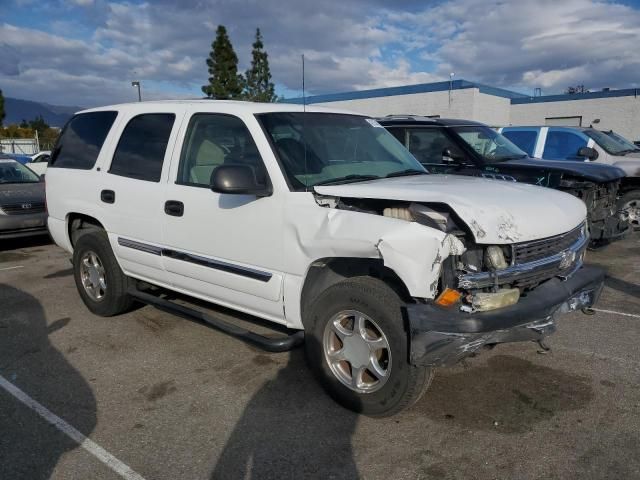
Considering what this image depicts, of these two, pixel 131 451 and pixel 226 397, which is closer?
pixel 131 451

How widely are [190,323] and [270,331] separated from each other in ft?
2.97

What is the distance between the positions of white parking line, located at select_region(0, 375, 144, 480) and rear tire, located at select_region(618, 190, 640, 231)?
31.0ft

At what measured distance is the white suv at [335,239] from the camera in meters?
3.03

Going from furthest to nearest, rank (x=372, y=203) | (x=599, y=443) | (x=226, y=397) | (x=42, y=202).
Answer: (x=42, y=202), (x=226, y=397), (x=372, y=203), (x=599, y=443)

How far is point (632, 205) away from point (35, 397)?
9.80 m

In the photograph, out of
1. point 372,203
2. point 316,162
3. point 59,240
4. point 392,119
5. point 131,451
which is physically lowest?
point 131,451

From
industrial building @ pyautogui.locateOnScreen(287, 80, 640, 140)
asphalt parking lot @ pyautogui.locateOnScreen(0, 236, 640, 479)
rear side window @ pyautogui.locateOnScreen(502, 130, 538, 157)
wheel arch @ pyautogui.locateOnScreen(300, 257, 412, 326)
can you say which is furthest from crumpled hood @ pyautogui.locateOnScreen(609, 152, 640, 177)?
industrial building @ pyautogui.locateOnScreen(287, 80, 640, 140)

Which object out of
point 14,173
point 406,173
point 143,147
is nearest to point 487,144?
point 406,173

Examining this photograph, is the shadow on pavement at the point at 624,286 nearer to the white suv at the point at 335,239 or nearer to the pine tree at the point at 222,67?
the white suv at the point at 335,239

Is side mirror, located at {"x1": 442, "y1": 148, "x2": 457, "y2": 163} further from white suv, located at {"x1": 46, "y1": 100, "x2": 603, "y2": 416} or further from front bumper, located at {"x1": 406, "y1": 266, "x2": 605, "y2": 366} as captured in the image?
front bumper, located at {"x1": 406, "y1": 266, "x2": 605, "y2": 366}

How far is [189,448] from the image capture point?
312 cm

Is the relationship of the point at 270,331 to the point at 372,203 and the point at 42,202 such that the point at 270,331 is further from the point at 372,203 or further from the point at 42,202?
the point at 42,202

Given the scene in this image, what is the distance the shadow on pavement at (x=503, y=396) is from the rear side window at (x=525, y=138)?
23.2ft

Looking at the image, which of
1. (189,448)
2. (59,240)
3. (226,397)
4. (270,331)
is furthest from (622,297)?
(59,240)
